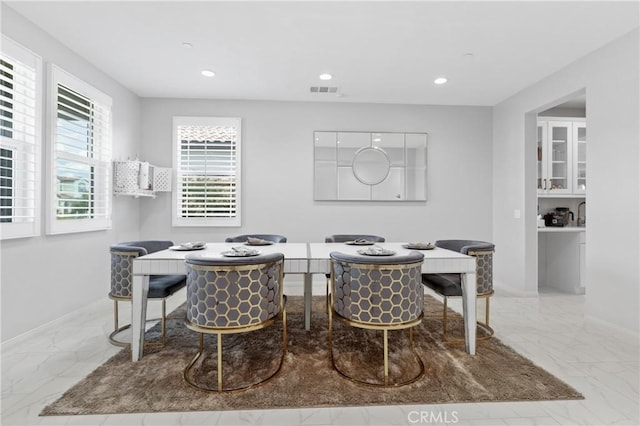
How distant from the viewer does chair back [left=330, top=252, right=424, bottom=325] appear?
1.96 m

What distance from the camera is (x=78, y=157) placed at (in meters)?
3.37

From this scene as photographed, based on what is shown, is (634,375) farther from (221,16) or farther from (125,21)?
(125,21)

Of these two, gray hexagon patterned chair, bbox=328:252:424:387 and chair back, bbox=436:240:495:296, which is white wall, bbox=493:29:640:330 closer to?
chair back, bbox=436:240:495:296

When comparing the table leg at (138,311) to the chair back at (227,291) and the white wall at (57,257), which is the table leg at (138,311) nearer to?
the chair back at (227,291)

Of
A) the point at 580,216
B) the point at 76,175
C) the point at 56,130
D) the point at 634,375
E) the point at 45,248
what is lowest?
the point at 634,375

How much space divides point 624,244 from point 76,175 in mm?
5437

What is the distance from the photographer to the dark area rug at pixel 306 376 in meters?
1.85

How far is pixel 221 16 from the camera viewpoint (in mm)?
2666

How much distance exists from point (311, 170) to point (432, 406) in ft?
11.6

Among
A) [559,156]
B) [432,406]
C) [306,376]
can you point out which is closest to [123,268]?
[306,376]

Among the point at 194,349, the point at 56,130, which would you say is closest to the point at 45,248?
the point at 56,130

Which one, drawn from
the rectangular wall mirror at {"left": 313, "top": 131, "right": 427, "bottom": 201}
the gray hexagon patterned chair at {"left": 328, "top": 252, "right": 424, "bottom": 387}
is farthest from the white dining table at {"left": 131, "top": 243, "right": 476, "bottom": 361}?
the rectangular wall mirror at {"left": 313, "top": 131, "right": 427, "bottom": 201}

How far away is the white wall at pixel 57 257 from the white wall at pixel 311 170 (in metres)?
0.57

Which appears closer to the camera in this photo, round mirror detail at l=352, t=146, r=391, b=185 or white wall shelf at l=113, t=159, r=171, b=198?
white wall shelf at l=113, t=159, r=171, b=198
